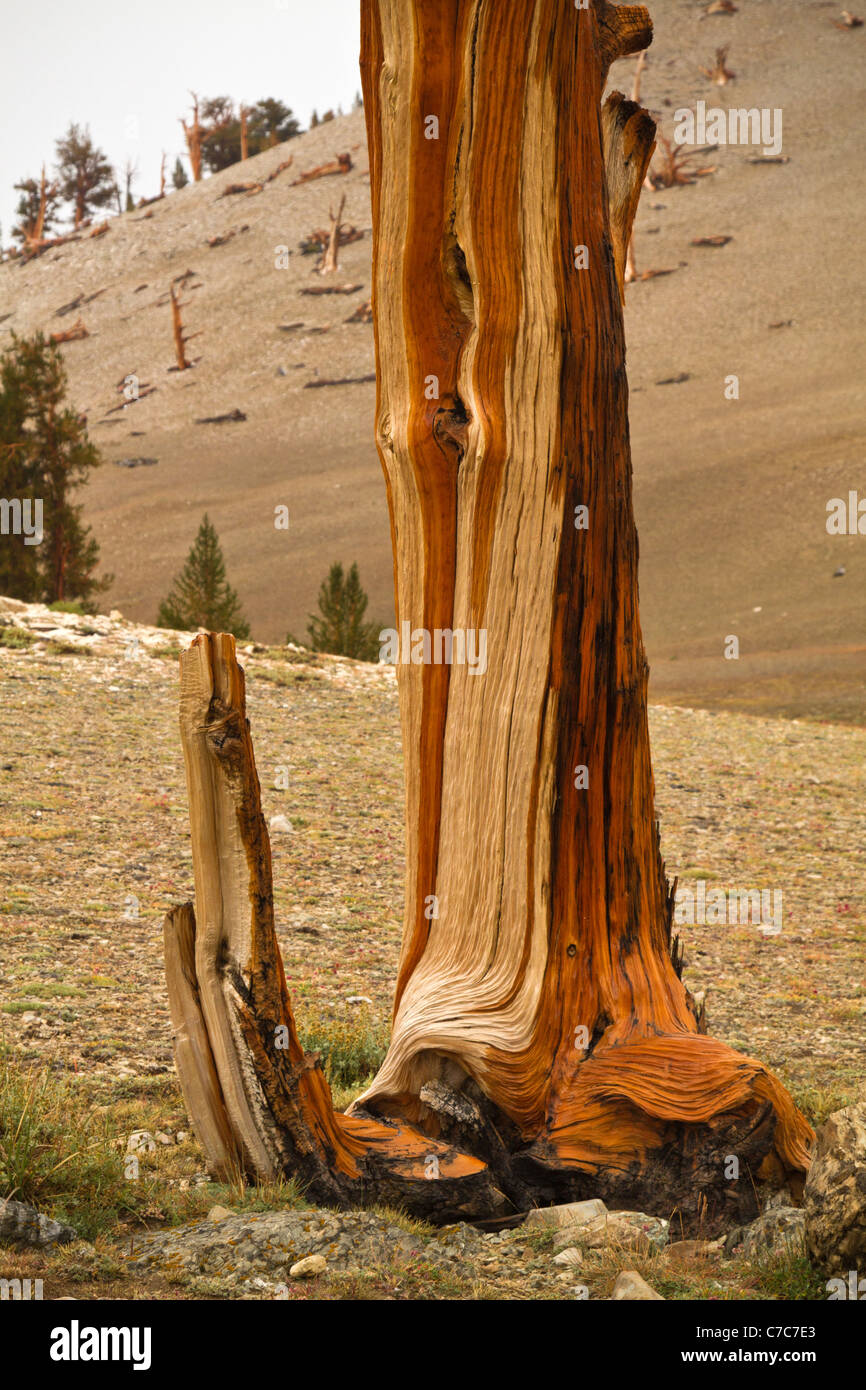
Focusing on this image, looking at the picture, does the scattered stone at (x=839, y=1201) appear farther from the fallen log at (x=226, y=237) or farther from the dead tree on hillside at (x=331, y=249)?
the fallen log at (x=226, y=237)

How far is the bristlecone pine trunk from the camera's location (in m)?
3.48

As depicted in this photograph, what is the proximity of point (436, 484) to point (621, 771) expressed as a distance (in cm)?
109

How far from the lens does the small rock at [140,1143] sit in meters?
3.54

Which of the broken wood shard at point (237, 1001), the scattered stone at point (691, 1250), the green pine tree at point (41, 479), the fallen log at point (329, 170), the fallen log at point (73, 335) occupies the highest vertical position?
the fallen log at point (329, 170)

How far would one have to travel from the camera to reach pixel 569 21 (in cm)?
377

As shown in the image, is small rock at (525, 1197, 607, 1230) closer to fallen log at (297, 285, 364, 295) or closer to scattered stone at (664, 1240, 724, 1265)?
scattered stone at (664, 1240, 724, 1265)

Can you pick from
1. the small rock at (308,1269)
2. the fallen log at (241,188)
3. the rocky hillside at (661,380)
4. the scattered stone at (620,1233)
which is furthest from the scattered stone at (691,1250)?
the fallen log at (241,188)

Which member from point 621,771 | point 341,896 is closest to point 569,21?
point 621,771

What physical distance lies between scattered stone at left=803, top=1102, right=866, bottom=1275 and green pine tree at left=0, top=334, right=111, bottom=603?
65.4 ft

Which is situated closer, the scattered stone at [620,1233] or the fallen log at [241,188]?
the scattered stone at [620,1233]

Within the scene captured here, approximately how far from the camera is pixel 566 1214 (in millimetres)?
3311

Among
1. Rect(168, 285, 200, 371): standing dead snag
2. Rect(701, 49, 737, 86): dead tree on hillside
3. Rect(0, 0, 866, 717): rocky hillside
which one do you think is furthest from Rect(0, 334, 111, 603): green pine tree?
Rect(701, 49, 737, 86): dead tree on hillside

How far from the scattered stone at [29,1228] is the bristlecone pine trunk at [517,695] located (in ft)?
1.79
